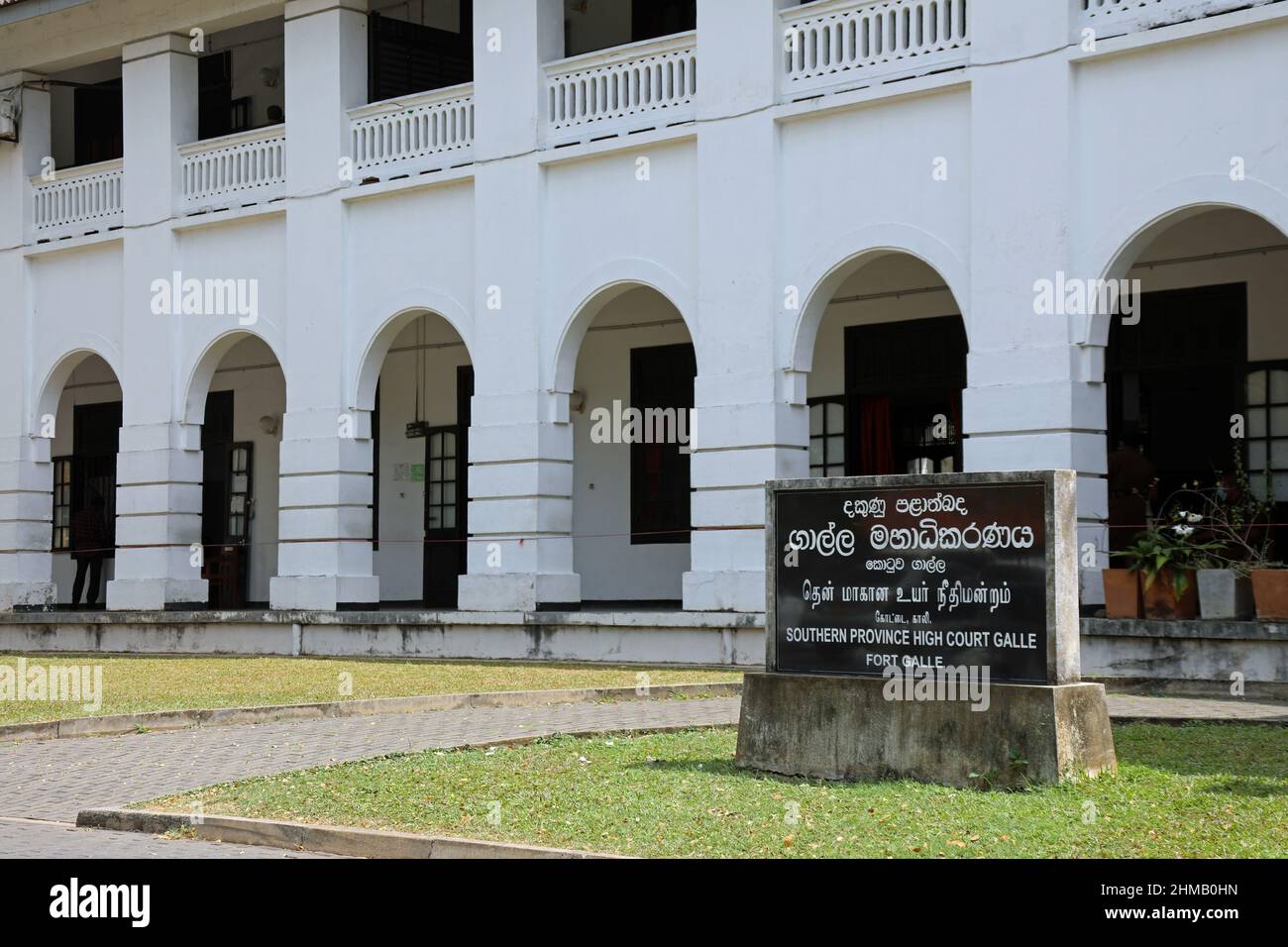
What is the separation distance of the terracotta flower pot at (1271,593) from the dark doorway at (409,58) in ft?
41.7

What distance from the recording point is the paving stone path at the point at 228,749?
9164 mm

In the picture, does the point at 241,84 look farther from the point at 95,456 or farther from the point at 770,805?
the point at 770,805

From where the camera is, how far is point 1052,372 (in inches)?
635

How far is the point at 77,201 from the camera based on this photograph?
2562 cm

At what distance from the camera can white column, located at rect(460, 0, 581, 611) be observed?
20.4 meters

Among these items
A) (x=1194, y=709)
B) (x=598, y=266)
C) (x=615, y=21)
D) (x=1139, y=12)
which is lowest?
(x=1194, y=709)

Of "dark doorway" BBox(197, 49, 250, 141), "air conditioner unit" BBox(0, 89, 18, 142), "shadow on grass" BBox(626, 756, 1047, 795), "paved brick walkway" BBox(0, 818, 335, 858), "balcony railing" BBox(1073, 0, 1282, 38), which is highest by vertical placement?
"dark doorway" BBox(197, 49, 250, 141)

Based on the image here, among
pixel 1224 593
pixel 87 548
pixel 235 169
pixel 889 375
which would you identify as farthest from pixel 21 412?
pixel 1224 593

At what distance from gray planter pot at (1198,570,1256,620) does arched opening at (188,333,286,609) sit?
1620 centimetres

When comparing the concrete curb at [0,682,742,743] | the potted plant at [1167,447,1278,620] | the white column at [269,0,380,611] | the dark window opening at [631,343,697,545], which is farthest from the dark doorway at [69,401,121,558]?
the potted plant at [1167,447,1278,620]

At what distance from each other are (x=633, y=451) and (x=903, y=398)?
13.4 feet

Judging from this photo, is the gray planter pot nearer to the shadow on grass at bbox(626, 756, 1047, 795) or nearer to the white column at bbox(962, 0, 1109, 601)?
the white column at bbox(962, 0, 1109, 601)

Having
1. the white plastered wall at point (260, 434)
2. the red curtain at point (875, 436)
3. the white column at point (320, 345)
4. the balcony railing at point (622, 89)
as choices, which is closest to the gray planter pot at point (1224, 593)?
the red curtain at point (875, 436)
